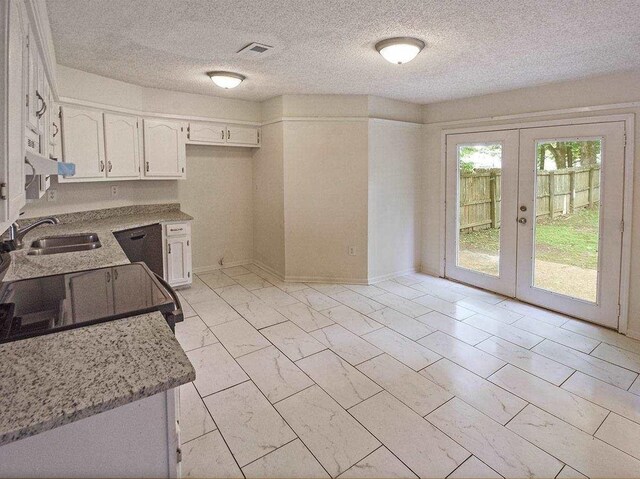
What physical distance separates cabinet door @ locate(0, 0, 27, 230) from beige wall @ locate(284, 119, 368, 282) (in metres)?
3.50

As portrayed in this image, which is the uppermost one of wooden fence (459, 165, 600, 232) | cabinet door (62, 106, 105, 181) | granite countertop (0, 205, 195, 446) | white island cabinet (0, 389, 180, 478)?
cabinet door (62, 106, 105, 181)

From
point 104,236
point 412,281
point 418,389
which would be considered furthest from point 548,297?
point 104,236

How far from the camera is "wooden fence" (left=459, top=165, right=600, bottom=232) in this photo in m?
3.58

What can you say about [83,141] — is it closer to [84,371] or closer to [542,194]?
[84,371]

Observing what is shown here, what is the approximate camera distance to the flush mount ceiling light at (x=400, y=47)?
8.84 ft

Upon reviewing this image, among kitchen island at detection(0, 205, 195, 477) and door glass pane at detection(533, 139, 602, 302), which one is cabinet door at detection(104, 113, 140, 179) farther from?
door glass pane at detection(533, 139, 602, 302)

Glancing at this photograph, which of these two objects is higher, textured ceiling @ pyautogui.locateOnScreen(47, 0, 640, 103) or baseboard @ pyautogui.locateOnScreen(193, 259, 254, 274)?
textured ceiling @ pyautogui.locateOnScreen(47, 0, 640, 103)

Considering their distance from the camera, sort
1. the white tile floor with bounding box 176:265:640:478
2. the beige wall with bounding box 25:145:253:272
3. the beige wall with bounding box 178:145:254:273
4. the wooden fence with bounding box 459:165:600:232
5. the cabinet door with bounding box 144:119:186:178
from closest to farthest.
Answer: the white tile floor with bounding box 176:265:640:478, the wooden fence with bounding box 459:165:600:232, the cabinet door with bounding box 144:119:186:178, the beige wall with bounding box 25:145:253:272, the beige wall with bounding box 178:145:254:273

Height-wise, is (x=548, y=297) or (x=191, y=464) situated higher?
(x=548, y=297)

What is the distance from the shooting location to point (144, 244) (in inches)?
159

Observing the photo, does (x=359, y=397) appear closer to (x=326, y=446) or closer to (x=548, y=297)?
(x=326, y=446)

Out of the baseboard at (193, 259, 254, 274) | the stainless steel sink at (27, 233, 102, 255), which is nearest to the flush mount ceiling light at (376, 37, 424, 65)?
the stainless steel sink at (27, 233, 102, 255)

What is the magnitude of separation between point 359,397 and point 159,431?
1.60 m

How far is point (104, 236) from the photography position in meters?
3.26
